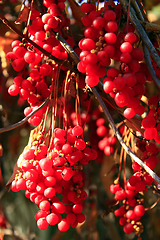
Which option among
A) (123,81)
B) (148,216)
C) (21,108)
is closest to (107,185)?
(148,216)

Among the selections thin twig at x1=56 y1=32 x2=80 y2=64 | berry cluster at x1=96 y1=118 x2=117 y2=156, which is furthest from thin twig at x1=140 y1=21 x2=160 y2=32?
berry cluster at x1=96 y1=118 x2=117 y2=156

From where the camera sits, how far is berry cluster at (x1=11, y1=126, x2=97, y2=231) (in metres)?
0.48

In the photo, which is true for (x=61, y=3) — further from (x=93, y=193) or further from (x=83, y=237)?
(x=83, y=237)

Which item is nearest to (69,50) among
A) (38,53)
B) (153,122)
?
(38,53)

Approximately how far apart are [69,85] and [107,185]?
57 cm

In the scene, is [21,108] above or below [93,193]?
above

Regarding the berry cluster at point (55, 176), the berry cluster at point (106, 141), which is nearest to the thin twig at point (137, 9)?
the berry cluster at point (55, 176)

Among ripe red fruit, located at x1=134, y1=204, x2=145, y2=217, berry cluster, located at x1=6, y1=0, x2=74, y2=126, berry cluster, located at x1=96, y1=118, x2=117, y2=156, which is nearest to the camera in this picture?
berry cluster, located at x1=6, y1=0, x2=74, y2=126

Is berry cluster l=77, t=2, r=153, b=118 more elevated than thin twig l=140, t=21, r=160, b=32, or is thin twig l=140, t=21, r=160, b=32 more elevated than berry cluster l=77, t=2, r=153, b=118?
berry cluster l=77, t=2, r=153, b=118

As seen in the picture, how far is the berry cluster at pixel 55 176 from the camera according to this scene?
48 cm

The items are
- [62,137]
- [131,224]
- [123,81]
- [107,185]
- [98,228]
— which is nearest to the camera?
[123,81]

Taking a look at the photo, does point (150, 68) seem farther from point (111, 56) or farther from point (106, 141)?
point (106, 141)

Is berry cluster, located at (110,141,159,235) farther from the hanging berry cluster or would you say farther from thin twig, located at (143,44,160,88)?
thin twig, located at (143,44,160,88)

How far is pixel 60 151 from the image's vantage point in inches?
20.0
